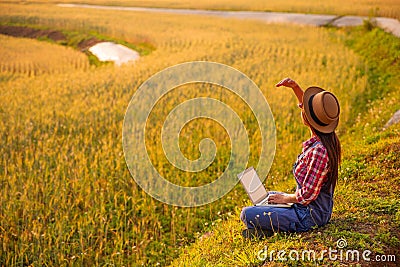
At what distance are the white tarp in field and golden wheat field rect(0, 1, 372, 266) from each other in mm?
951

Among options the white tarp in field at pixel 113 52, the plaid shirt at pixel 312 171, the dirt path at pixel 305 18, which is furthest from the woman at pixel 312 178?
the white tarp in field at pixel 113 52

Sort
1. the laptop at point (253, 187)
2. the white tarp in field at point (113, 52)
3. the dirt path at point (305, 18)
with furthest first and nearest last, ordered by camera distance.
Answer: the dirt path at point (305, 18) < the white tarp in field at point (113, 52) < the laptop at point (253, 187)

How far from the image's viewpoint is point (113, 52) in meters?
15.6

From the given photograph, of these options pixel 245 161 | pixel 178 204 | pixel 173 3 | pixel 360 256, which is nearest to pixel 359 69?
pixel 245 161

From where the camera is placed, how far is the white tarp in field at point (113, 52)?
14.7m

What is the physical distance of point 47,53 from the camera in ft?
48.8

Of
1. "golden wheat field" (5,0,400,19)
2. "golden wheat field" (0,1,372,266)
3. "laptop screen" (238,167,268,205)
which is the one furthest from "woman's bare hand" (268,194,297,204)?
"golden wheat field" (5,0,400,19)

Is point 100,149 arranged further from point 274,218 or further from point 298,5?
point 298,5

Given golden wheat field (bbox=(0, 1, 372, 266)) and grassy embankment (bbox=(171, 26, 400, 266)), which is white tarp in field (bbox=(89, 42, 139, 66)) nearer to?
golden wheat field (bbox=(0, 1, 372, 266))

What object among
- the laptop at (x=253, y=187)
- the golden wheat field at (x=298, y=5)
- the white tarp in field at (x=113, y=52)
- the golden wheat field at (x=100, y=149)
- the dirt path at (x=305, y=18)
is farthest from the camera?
the golden wheat field at (x=298, y=5)

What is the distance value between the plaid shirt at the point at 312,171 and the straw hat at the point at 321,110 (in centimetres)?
10

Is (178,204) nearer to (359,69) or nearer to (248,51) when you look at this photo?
(359,69)

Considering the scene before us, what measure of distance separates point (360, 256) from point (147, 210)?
246 cm

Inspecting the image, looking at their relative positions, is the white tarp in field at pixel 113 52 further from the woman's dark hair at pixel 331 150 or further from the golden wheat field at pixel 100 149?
the woman's dark hair at pixel 331 150
